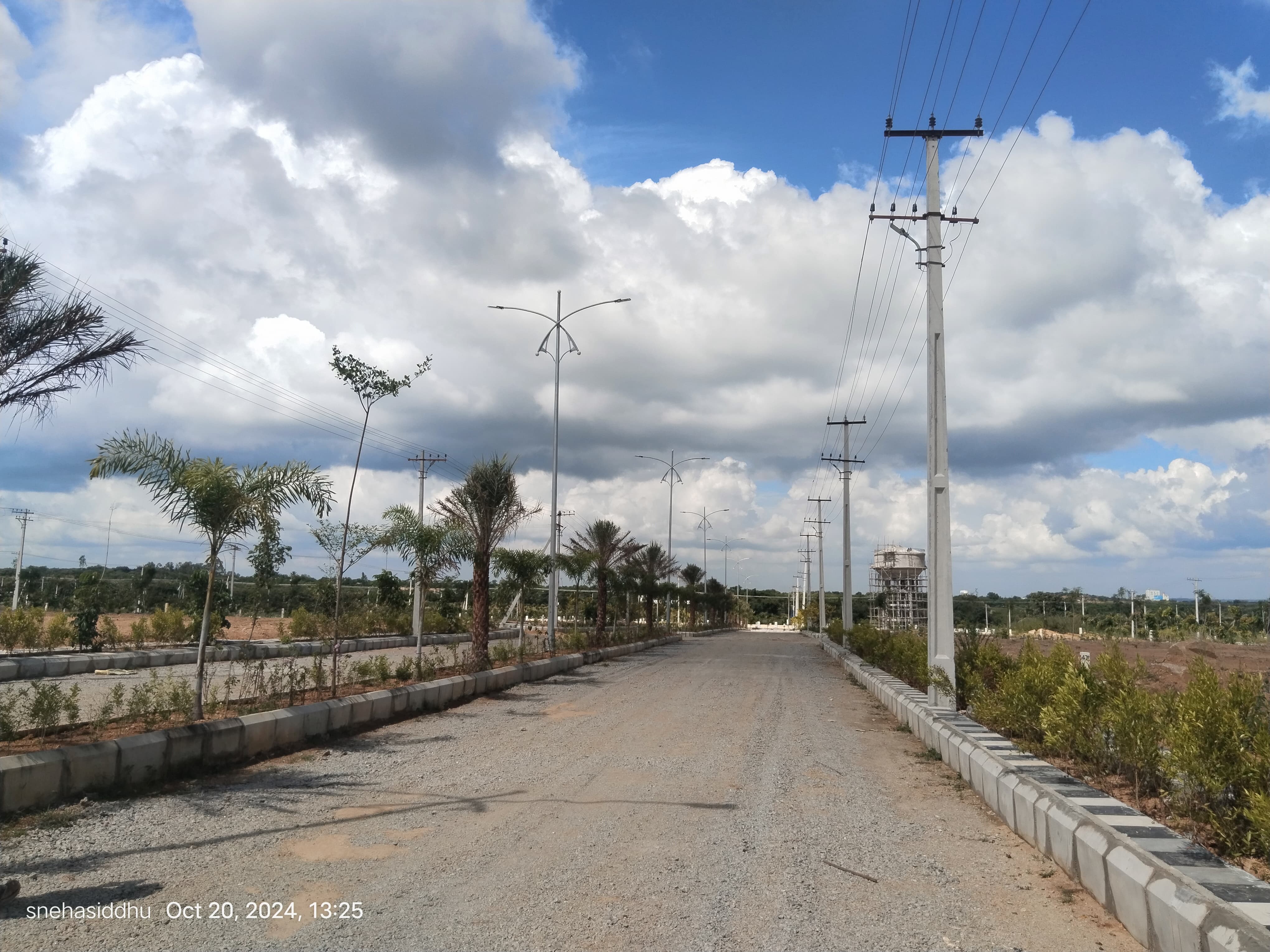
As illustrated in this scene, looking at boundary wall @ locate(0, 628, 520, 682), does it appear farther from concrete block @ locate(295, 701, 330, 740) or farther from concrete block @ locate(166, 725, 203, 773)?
concrete block @ locate(166, 725, 203, 773)

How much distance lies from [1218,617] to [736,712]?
206ft

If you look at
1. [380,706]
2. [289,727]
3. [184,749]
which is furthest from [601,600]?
[184,749]

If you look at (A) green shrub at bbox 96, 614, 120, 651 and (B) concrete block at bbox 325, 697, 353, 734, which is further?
(A) green shrub at bbox 96, 614, 120, 651

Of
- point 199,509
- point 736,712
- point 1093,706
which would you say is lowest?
point 736,712

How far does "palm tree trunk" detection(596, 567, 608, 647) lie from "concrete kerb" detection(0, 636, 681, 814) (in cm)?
1982

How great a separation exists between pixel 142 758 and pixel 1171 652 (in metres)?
37.7

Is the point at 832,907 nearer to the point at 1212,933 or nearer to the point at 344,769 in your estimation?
the point at 1212,933

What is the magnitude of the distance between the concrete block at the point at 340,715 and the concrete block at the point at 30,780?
4.26 m

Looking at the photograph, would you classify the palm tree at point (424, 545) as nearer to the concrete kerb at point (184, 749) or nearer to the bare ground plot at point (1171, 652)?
the concrete kerb at point (184, 749)

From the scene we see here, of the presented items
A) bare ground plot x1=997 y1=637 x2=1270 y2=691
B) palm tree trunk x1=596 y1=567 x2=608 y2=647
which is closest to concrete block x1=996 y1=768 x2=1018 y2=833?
bare ground plot x1=997 y1=637 x2=1270 y2=691

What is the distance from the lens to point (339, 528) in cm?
1469

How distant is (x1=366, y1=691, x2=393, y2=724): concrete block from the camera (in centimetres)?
1273

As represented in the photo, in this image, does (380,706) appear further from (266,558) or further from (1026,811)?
(1026,811)

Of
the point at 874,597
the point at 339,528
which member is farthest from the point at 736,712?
the point at 874,597
